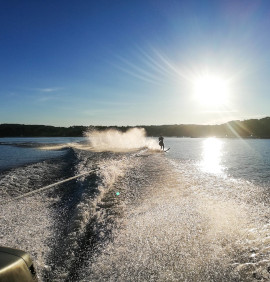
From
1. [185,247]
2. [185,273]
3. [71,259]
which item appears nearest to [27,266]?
[71,259]

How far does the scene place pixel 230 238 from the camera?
6.48 meters

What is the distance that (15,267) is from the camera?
3041mm

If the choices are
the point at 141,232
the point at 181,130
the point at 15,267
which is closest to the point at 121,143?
the point at 141,232

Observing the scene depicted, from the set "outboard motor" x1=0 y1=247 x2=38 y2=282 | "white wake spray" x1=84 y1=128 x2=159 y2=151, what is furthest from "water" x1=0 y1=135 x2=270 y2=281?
"white wake spray" x1=84 y1=128 x2=159 y2=151

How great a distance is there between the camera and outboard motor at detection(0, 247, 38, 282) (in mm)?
2913

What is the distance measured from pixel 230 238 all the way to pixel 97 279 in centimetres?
369

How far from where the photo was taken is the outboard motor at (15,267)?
291 cm

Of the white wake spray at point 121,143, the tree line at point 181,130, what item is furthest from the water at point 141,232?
the tree line at point 181,130

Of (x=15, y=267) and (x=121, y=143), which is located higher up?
(x=15, y=267)

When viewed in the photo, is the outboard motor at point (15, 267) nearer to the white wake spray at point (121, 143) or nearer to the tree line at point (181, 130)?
the white wake spray at point (121, 143)

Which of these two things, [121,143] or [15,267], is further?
[121,143]

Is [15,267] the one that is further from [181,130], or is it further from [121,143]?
[181,130]

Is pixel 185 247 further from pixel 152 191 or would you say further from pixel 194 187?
pixel 194 187

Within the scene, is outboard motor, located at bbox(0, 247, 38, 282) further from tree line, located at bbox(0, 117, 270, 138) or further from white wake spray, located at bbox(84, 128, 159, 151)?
tree line, located at bbox(0, 117, 270, 138)
